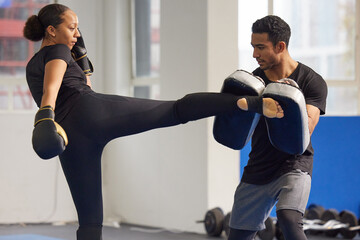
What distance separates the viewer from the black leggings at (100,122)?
2.83 metres

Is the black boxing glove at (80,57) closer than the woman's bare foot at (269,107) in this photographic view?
No

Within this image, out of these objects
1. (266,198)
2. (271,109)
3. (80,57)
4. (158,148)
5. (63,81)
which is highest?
(80,57)

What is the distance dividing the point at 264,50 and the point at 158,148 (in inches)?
131

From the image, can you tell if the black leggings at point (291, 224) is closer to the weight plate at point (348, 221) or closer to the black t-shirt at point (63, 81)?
the black t-shirt at point (63, 81)

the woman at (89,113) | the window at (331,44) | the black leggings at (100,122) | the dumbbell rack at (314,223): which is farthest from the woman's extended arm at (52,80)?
the window at (331,44)

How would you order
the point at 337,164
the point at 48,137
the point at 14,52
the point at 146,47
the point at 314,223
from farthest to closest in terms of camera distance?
1. the point at 146,47
2. the point at 14,52
3. the point at 337,164
4. the point at 314,223
5. the point at 48,137

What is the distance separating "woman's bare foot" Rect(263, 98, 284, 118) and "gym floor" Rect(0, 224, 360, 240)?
295cm

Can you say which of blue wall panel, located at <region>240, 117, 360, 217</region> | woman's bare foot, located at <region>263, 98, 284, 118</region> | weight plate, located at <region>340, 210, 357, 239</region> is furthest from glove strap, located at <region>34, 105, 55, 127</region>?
blue wall panel, located at <region>240, 117, 360, 217</region>

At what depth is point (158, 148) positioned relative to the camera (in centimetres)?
625

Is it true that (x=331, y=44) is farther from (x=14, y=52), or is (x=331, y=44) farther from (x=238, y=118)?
(x=238, y=118)

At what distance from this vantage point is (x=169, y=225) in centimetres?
614

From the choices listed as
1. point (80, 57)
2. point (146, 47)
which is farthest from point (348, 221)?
point (80, 57)

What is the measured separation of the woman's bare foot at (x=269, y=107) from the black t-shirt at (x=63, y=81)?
729mm

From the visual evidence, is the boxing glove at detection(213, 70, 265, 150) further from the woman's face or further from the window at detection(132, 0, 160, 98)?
the window at detection(132, 0, 160, 98)
